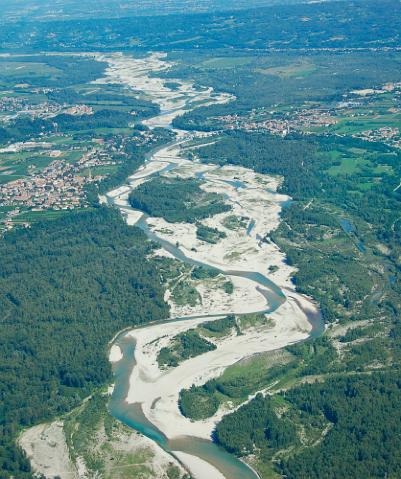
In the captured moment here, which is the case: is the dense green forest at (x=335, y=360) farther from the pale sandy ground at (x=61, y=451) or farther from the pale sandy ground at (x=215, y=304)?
the pale sandy ground at (x=61, y=451)

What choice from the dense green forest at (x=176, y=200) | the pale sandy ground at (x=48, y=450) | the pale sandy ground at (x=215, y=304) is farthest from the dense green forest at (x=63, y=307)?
the dense green forest at (x=176, y=200)

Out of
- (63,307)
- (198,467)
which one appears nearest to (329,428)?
(198,467)

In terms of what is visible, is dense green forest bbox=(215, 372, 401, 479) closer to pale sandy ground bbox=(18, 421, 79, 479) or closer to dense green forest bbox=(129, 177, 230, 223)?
pale sandy ground bbox=(18, 421, 79, 479)

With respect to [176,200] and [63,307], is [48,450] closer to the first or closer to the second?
[63,307]

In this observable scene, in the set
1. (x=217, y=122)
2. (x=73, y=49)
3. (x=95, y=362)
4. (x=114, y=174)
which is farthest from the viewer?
(x=73, y=49)

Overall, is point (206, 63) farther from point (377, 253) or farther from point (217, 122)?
point (377, 253)

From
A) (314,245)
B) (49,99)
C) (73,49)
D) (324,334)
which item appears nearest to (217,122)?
(49,99)
